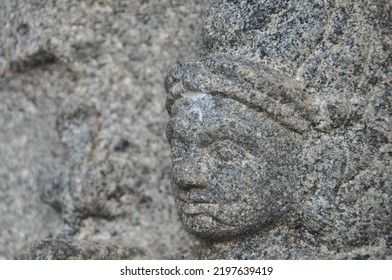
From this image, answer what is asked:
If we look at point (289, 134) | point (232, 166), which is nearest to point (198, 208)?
point (232, 166)

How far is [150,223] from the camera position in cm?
261

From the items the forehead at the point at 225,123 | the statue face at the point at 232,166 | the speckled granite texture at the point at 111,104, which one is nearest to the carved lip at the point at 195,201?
the statue face at the point at 232,166

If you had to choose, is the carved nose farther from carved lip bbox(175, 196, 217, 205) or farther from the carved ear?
the carved ear

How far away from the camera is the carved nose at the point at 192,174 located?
2.16 m

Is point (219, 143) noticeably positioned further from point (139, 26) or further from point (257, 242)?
point (139, 26)

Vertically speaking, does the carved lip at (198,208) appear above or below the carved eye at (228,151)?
below

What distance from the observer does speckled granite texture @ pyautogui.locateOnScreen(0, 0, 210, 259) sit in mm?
2604

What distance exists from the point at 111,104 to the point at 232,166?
0.60 meters

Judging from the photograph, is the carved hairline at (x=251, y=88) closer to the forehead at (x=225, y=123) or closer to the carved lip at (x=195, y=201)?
the forehead at (x=225, y=123)

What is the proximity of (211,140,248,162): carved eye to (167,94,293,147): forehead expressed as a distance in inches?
0.6

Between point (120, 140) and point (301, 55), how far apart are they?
629mm

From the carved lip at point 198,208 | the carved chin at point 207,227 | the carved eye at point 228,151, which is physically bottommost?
the carved chin at point 207,227

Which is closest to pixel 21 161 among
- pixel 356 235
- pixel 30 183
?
pixel 30 183

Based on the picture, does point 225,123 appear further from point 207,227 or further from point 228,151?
point 207,227
